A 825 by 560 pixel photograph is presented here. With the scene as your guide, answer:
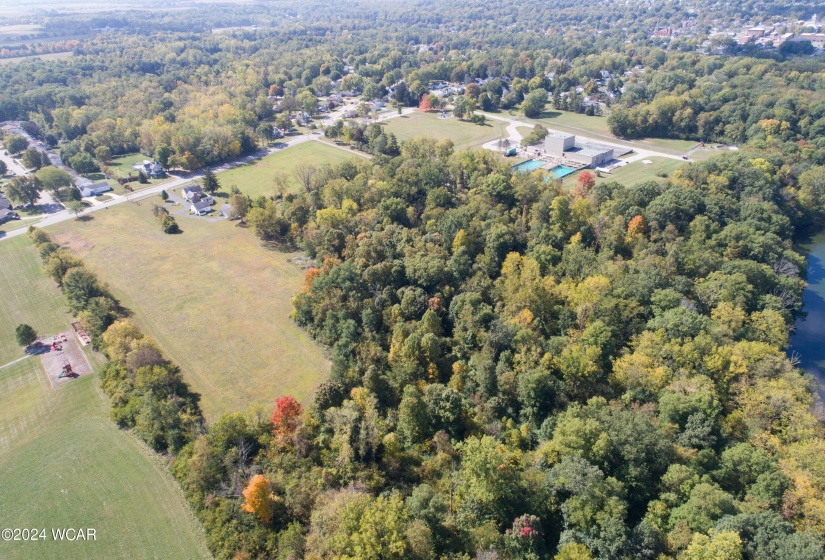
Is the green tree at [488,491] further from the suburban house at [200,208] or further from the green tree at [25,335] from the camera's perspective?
the suburban house at [200,208]

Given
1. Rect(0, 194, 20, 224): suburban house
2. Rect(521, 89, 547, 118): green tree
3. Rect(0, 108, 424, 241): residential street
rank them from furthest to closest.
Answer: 1. Rect(521, 89, 547, 118): green tree
2. Rect(0, 194, 20, 224): suburban house
3. Rect(0, 108, 424, 241): residential street

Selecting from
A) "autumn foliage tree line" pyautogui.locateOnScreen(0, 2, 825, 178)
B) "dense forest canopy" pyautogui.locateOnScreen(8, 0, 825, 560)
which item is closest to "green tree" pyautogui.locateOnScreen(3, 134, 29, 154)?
"autumn foliage tree line" pyautogui.locateOnScreen(0, 2, 825, 178)

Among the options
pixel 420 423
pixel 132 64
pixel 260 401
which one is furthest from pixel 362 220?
pixel 132 64

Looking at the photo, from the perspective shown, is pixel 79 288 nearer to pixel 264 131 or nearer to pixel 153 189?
pixel 153 189

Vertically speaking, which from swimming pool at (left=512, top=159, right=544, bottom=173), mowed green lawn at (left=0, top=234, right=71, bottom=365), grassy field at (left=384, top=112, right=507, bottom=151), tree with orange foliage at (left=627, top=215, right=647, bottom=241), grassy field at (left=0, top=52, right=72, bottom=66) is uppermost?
grassy field at (left=0, top=52, right=72, bottom=66)

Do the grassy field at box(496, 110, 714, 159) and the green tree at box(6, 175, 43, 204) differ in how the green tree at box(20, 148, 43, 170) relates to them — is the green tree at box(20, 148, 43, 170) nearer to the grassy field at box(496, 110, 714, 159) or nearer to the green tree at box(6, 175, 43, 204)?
the green tree at box(6, 175, 43, 204)

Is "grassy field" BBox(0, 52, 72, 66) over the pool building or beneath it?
over

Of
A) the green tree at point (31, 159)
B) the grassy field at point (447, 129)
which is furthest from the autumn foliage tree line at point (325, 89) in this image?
the grassy field at point (447, 129)
